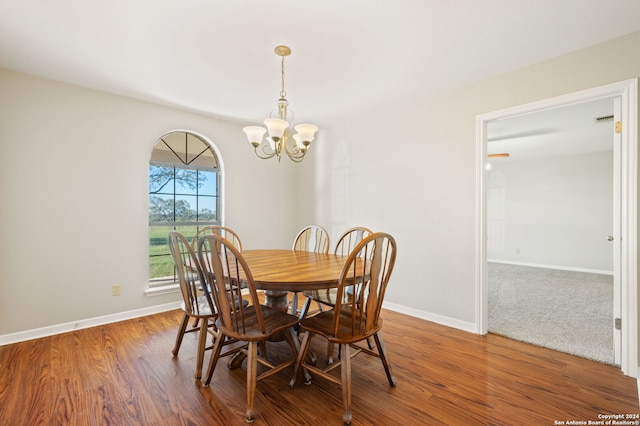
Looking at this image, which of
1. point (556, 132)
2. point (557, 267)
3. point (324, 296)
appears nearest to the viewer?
point (324, 296)

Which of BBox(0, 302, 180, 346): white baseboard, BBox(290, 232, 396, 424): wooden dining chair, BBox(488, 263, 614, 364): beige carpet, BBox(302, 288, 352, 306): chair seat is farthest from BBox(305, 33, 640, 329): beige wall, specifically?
BBox(0, 302, 180, 346): white baseboard

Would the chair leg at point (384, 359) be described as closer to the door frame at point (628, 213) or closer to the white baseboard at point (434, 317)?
the white baseboard at point (434, 317)

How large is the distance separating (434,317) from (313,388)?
1743 mm

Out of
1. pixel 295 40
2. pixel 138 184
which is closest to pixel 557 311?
pixel 295 40

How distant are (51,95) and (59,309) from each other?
2.02 meters

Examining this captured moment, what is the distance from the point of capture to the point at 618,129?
6.91 feet

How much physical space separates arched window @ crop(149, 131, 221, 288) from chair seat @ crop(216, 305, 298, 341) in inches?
80.4

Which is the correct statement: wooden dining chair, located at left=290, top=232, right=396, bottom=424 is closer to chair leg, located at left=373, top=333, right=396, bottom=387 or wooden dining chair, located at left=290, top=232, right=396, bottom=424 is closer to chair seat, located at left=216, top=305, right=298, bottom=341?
chair leg, located at left=373, top=333, right=396, bottom=387

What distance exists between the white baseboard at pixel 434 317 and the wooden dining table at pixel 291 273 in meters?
1.39

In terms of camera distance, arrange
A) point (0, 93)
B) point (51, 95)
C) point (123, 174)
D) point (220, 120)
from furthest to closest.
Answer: point (220, 120) → point (123, 174) → point (51, 95) → point (0, 93)

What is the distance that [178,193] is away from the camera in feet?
11.9

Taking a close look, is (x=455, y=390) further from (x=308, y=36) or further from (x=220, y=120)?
(x=220, y=120)

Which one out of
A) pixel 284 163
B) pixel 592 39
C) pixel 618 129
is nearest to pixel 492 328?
pixel 618 129

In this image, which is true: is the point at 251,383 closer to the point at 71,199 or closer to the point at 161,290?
the point at 161,290
